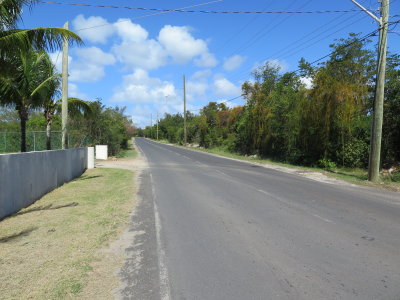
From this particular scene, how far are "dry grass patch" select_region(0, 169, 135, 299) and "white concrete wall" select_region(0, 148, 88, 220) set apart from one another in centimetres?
30

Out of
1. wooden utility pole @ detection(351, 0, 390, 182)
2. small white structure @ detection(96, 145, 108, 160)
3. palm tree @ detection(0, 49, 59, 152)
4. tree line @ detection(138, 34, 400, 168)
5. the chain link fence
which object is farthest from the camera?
small white structure @ detection(96, 145, 108, 160)

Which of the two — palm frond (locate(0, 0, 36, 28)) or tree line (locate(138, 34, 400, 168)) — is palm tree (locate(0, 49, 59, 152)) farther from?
tree line (locate(138, 34, 400, 168))

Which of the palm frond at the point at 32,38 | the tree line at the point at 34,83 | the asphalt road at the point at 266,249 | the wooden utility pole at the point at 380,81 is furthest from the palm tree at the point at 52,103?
the wooden utility pole at the point at 380,81

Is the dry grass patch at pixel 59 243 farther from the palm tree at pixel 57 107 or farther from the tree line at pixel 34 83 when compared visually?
the palm tree at pixel 57 107

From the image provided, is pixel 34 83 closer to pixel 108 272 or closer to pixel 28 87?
pixel 28 87

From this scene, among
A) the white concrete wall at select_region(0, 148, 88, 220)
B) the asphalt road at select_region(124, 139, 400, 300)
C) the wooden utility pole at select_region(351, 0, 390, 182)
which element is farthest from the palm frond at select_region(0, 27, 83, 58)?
the wooden utility pole at select_region(351, 0, 390, 182)

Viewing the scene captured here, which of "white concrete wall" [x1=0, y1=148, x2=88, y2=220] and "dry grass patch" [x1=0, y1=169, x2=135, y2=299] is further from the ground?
"white concrete wall" [x1=0, y1=148, x2=88, y2=220]

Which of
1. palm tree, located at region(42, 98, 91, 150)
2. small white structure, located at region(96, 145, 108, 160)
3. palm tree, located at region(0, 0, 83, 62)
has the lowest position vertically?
small white structure, located at region(96, 145, 108, 160)

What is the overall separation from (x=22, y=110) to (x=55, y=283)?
1353 centimetres

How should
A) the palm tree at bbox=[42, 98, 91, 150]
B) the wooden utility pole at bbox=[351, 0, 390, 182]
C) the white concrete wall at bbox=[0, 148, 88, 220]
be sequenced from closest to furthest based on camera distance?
the white concrete wall at bbox=[0, 148, 88, 220], the wooden utility pole at bbox=[351, 0, 390, 182], the palm tree at bbox=[42, 98, 91, 150]

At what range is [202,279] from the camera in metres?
4.41

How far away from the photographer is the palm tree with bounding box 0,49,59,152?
42.4 feet

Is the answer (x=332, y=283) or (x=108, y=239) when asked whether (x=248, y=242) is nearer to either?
(x=332, y=283)

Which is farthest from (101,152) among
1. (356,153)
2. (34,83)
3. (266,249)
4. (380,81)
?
(266,249)
